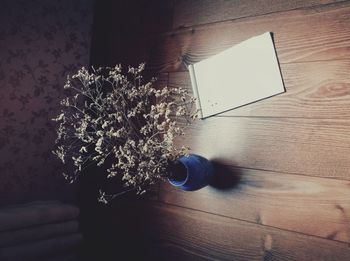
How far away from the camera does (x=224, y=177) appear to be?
1341 mm

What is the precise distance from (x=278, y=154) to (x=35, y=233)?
1.05 meters

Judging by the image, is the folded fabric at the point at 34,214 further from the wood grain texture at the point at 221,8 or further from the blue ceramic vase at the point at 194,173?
the wood grain texture at the point at 221,8

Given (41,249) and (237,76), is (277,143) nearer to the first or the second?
(237,76)

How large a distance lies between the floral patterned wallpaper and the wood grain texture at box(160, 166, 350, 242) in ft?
2.51

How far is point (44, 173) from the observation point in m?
1.71

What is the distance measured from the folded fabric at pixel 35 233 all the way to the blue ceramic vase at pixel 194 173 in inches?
27.0

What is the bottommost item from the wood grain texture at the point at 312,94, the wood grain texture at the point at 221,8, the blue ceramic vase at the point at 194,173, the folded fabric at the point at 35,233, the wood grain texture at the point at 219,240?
the wood grain texture at the point at 219,240

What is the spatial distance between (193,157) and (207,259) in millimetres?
422

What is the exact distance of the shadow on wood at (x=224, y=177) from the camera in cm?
132

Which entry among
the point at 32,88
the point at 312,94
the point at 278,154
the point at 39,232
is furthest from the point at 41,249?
the point at 312,94

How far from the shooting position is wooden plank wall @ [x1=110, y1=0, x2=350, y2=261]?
1.13m

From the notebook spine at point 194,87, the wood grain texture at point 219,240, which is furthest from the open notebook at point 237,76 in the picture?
the wood grain texture at point 219,240

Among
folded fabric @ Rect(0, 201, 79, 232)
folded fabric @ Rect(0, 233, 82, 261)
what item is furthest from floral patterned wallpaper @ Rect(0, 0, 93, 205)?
folded fabric @ Rect(0, 233, 82, 261)

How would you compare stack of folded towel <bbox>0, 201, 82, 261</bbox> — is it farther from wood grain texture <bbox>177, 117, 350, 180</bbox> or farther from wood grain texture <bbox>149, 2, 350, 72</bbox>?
wood grain texture <bbox>149, 2, 350, 72</bbox>
